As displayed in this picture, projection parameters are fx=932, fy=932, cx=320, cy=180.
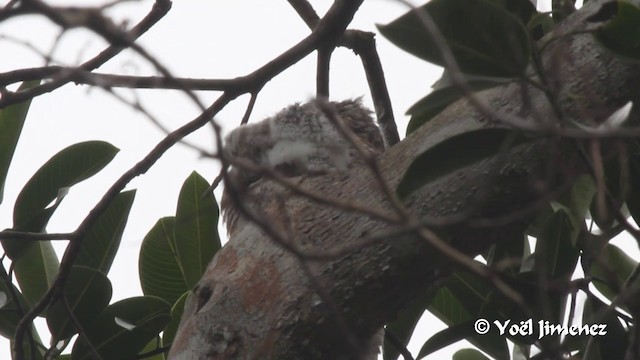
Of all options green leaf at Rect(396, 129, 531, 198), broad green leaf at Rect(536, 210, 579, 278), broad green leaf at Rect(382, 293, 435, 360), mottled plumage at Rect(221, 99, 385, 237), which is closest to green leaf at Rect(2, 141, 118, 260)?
mottled plumage at Rect(221, 99, 385, 237)

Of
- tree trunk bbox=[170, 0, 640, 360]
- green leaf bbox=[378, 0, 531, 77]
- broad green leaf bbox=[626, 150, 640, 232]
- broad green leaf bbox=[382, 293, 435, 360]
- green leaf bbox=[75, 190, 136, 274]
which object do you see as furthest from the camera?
green leaf bbox=[75, 190, 136, 274]

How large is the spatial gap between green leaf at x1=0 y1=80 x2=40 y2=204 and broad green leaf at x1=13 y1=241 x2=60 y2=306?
0.22m

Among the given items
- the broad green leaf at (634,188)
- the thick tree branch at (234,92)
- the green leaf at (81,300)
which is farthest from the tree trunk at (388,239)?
the green leaf at (81,300)

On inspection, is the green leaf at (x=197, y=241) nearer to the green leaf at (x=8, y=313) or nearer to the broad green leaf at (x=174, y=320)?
the broad green leaf at (x=174, y=320)

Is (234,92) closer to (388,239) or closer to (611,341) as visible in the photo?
(388,239)

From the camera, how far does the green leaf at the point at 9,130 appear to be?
243 cm

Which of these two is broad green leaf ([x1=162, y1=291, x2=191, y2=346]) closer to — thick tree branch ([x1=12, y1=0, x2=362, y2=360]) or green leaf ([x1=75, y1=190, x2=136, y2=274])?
green leaf ([x1=75, y1=190, x2=136, y2=274])

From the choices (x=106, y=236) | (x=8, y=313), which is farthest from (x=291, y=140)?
(x=8, y=313)

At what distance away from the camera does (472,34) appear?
1.65 meters

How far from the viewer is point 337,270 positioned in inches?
70.9

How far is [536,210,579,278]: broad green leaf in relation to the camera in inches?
84.2

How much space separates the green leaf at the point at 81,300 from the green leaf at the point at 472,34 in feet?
3.60

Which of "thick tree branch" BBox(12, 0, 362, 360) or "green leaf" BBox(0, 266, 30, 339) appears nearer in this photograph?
"thick tree branch" BBox(12, 0, 362, 360)

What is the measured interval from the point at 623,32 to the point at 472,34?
268mm
